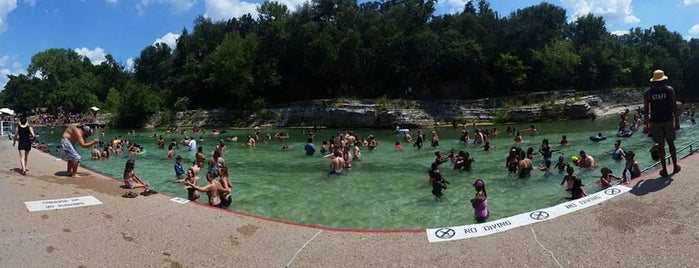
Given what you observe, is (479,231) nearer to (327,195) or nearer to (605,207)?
(605,207)

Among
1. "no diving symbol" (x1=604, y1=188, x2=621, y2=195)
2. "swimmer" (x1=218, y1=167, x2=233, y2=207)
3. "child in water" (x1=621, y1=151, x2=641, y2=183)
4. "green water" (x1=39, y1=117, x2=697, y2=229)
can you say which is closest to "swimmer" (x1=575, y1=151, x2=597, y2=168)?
"green water" (x1=39, y1=117, x2=697, y2=229)

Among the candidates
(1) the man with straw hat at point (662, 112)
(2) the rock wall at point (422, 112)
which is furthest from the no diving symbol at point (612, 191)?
(2) the rock wall at point (422, 112)

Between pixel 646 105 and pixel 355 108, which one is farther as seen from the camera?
pixel 355 108

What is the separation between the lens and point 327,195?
16000 mm

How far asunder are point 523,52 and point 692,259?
6489 centimetres

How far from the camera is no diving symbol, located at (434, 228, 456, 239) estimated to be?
Result: 7.28 metres

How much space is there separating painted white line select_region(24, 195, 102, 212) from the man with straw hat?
1049cm

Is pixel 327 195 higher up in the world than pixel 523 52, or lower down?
lower down

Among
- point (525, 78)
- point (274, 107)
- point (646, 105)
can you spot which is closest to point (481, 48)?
point (525, 78)

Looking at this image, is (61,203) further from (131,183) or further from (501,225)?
(501,225)

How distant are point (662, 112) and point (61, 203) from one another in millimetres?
11250

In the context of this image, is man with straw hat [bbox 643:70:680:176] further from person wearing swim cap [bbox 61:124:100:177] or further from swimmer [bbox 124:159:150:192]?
person wearing swim cap [bbox 61:124:100:177]

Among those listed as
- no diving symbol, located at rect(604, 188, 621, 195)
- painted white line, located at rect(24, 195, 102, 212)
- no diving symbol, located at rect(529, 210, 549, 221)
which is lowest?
no diving symbol, located at rect(529, 210, 549, 221)

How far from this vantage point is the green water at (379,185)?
13203mm
